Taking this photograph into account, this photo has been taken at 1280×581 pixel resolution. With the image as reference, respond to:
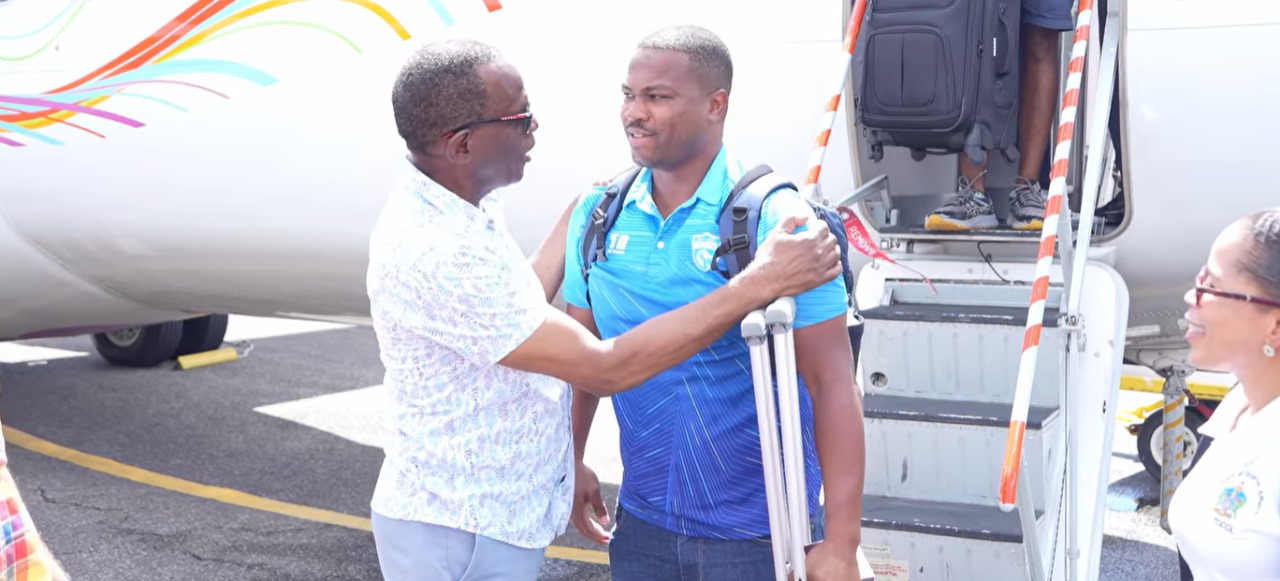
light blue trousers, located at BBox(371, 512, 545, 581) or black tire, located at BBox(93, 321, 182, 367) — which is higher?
light blue trousers, located at BBox(371, 512, 545, 581)

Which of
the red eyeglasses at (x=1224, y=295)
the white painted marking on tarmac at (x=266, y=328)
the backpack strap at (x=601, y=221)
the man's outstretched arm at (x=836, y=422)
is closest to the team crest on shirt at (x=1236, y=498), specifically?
the red eyeglasses at (x=1224, y=295)

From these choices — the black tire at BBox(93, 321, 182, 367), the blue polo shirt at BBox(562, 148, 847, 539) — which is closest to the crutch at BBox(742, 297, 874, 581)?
the blue polo shirt at BBox(562, 148, 847, 539)

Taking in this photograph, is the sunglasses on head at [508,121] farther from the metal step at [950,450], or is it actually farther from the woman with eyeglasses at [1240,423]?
the metal step at [950,450]

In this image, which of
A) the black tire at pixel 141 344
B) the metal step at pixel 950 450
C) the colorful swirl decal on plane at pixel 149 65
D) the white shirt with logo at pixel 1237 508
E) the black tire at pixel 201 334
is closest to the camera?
the white shirt with logo at pixel 1237 508

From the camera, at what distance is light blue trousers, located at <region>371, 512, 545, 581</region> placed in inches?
94.3

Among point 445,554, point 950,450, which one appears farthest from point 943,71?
point 445,554

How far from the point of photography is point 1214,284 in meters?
2.17

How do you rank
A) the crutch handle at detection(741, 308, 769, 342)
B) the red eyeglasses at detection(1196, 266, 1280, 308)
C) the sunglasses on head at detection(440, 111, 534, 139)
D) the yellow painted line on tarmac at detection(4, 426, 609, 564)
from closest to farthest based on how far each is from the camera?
the red eyeglasses at detection(1196, 266, 1280, 308) → the crutch handle at detection(741, 308, 769, 342) → the sunglasses on head at detection(440, 111, 534, 139) → the yellow painted line on tarmac at detection(4, 426, 609, 564)

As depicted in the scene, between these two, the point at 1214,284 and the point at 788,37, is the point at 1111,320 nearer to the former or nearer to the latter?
the point at 788,37

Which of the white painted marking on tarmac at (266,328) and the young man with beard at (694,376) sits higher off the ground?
the young man with beard at (694,376)

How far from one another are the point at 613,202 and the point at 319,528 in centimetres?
380

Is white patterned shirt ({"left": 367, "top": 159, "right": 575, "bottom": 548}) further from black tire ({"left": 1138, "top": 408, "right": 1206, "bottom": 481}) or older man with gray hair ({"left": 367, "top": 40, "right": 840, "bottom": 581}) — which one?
black tire ({"left": 1138, "top": 408, "right": 1206, "bottom": 481})

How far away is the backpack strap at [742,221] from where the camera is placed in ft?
8.21

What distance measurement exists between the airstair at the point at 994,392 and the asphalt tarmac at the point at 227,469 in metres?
2.02
